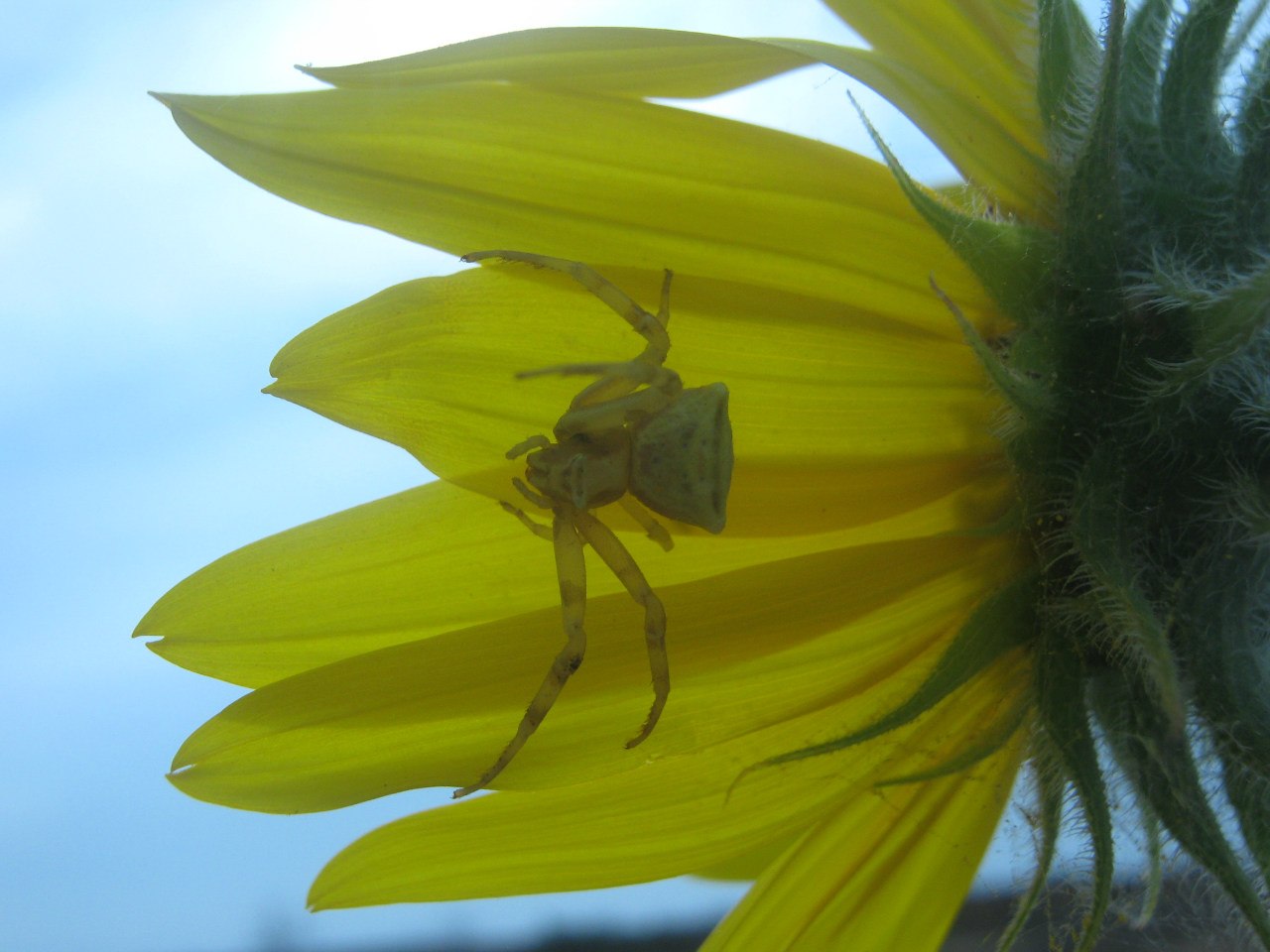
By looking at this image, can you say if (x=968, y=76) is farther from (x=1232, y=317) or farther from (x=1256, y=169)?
(x=1232, y=317)

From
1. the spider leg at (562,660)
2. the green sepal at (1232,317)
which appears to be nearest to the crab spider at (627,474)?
the spider leg at (562,660)

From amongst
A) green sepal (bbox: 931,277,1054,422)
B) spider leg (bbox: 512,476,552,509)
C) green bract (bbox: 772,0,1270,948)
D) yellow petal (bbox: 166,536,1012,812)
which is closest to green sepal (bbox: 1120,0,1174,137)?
green bract (bbox: 772,0,1270,948)

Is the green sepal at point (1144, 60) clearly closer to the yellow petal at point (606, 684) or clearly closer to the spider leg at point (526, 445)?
the yellow petal at point (606, 684)

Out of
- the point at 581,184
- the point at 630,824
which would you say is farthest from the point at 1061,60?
the point at 630,824

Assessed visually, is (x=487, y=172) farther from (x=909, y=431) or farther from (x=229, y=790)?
(x=229, y=790)

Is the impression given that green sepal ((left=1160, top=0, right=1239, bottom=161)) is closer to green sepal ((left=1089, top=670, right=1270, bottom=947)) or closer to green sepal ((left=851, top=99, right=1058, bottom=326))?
green sepal ((left=851, top=99, right=1058, bottom=326))

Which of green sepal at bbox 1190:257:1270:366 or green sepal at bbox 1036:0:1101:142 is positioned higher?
green sepal at bbox 1036:0:1101:142
